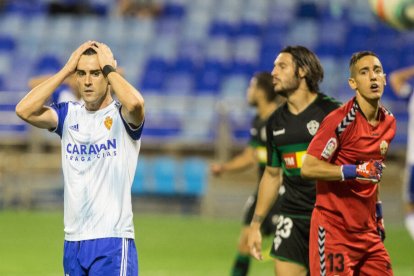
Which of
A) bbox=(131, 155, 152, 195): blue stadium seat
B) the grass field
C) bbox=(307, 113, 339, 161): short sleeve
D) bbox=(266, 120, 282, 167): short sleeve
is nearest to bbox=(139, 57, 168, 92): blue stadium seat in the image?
bbox=(131, 155, 152, 195): blue stadium seat

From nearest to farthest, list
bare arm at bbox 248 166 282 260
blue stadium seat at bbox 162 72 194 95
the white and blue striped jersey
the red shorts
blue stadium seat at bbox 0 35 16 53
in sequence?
1. the white and blue striped jersey
2. the red shorts
3. bare arm at bbox 248 166 282 260
4. blue stadium seat at bbox 162 72 194 95
5. blue stadium seat at bbox 0 35 16 53

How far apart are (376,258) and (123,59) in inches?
740

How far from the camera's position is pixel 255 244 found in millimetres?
7809

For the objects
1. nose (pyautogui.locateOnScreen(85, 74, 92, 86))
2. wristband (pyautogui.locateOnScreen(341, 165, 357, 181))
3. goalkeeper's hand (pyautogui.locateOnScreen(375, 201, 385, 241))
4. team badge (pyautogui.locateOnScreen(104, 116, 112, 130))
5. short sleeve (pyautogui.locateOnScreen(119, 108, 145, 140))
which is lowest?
goalkeeper's hand (pyautogui.locateOnScreen(375, 201, 385, 241))

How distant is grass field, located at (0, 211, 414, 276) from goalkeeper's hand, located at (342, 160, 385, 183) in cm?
576

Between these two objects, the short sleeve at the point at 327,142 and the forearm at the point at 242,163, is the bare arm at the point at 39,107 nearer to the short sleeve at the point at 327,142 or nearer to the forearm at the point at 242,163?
the short sleeve at the point at 327,142

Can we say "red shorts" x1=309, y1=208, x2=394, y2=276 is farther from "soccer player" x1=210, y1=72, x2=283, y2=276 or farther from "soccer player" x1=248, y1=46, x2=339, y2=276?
"soccer player" x1=210, y1=72, x2=283, y2=276

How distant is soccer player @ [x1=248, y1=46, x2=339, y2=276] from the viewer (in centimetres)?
805

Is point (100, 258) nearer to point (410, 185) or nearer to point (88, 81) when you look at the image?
point (88, 81)

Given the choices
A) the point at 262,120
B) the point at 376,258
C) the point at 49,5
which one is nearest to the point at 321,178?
the point at 376,258

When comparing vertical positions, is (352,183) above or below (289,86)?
below

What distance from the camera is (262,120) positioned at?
36.6ft

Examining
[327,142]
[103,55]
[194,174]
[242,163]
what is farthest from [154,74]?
[103,55]

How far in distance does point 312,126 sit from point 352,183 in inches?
46.1
